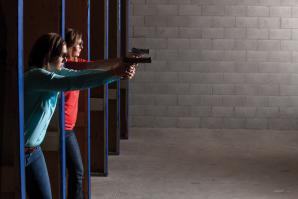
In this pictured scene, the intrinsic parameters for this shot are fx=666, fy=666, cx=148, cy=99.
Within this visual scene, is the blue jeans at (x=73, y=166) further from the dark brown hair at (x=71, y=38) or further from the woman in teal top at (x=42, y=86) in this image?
the woman in teal top at (x=42, y=86)

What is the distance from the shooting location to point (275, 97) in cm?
1027

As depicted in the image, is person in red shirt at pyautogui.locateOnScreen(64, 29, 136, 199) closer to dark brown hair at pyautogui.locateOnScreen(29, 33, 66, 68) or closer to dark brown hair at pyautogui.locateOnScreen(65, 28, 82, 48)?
dark brown hair at pyautogui.locateOnScreen(65, 28, 82, 48)

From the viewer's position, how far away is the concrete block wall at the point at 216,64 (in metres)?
10.2

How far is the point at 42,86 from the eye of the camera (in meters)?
3.04

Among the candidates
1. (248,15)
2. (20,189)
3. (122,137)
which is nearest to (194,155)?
(122,137)

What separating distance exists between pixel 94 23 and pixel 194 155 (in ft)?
8.15

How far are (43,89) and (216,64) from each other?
7371 millimetres

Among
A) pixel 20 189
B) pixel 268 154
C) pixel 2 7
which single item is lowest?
pixel 268 154

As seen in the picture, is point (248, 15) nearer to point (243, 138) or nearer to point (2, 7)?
point (243, 138)

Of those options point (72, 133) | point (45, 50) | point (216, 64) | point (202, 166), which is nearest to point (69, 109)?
point (72, 133)

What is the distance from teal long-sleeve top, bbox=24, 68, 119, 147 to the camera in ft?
9.83

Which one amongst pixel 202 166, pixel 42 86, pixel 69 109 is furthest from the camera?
pixel 202 166

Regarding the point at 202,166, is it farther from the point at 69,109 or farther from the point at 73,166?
the point at 69,109

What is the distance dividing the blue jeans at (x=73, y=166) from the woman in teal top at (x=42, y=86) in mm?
1075
